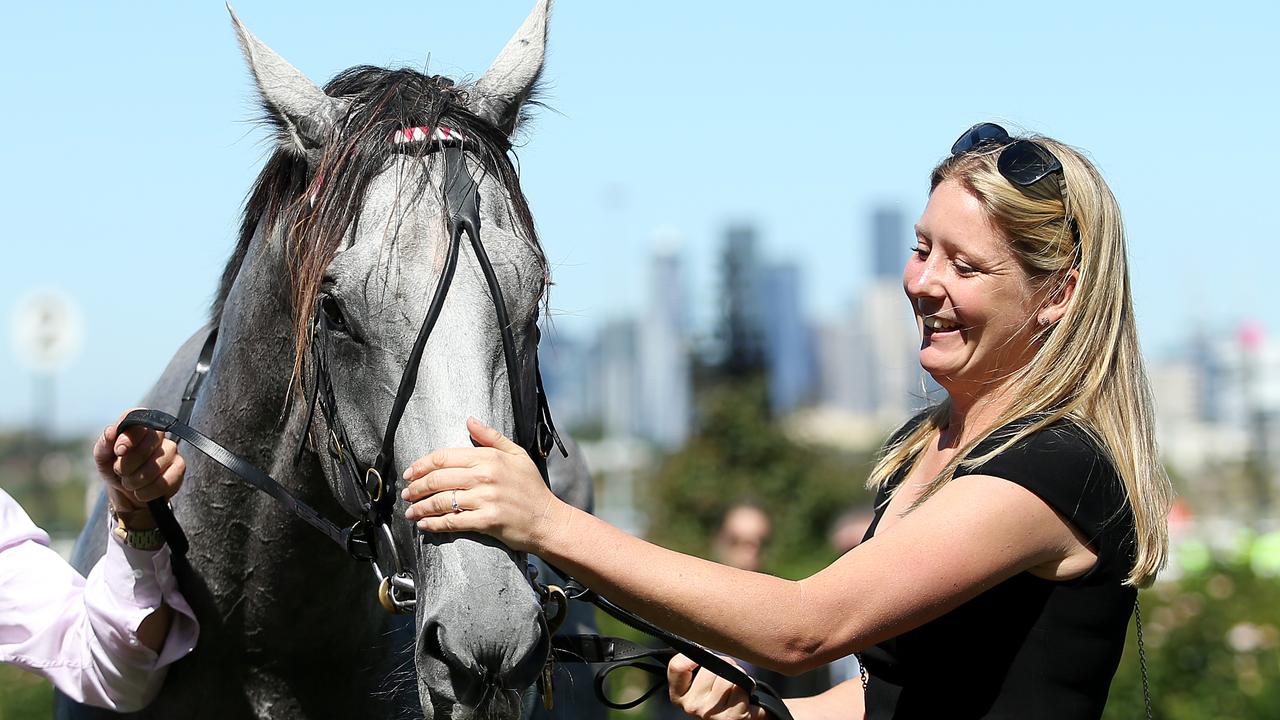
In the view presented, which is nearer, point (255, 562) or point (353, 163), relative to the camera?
point (353, 163)

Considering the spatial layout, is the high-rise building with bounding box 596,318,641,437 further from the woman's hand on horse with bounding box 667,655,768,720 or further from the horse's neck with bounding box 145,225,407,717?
the woman's hand on horse with bounding box 667,655,768,720

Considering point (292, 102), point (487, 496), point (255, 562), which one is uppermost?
A: point (292, 102)

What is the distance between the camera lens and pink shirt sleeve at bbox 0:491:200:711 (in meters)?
2.62

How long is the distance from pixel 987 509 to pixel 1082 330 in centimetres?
42

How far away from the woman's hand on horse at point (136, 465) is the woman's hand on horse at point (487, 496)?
81 centimetres

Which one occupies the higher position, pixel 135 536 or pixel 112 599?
pixel 135 536

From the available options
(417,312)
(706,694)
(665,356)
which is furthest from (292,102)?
(665,356)

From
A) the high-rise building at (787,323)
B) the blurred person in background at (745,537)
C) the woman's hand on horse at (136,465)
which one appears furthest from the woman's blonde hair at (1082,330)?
the high-rise building at (787,323)

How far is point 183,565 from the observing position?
2787mm

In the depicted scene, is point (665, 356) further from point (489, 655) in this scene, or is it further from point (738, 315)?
point (489, 655)

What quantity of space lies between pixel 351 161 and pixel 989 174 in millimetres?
1211

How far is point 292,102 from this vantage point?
2592 millimetres

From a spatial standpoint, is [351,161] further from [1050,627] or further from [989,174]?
[1050,627]

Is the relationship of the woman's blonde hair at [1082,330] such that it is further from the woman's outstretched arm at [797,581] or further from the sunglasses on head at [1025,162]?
the woman's outstretched arm at [797,581]
